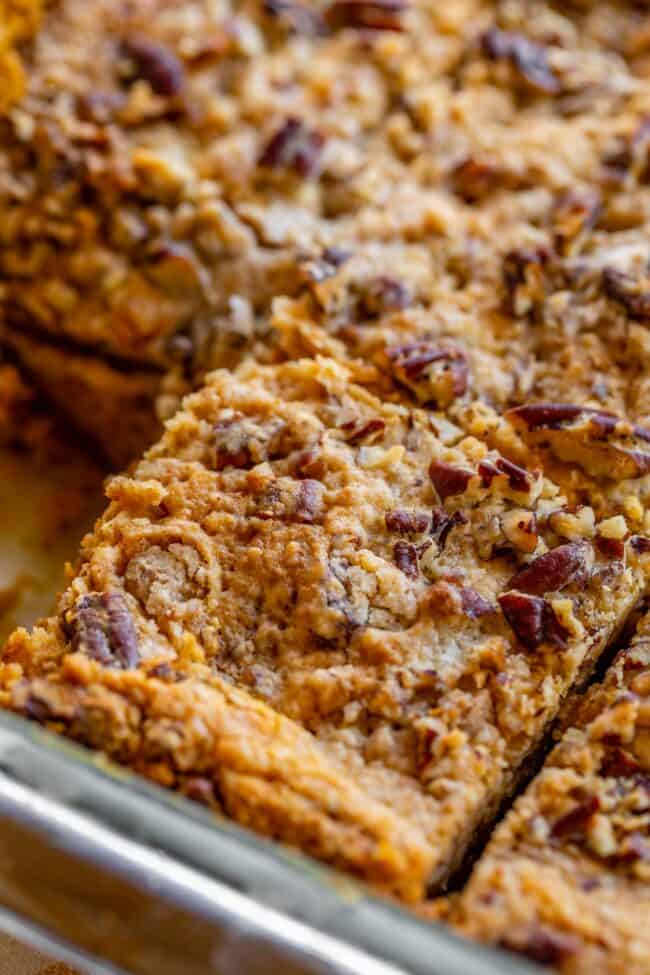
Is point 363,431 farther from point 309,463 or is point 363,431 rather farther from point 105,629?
point 105,629

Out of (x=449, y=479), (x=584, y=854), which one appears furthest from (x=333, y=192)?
Answer: (x=584, y=854)

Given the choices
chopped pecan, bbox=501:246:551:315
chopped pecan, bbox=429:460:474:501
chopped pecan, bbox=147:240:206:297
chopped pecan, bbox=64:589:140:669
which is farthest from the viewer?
chopped pecan, bbox=147:240:206:297

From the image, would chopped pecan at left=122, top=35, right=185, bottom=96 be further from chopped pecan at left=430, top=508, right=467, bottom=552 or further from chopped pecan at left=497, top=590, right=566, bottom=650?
chopped pecan at left=497, top=590, right=566, bottom=650

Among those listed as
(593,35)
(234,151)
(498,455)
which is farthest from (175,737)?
(593,35)

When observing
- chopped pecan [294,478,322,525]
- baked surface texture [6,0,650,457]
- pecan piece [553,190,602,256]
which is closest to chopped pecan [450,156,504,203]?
baked surface texture [6,0,650,457]

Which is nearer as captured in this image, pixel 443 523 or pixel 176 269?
pixel 443 523

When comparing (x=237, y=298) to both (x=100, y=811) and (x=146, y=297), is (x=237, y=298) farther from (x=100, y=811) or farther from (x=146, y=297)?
(x=100, y=811)

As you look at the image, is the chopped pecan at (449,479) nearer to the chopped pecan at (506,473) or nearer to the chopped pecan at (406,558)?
the chopped pecan at (506,473)
